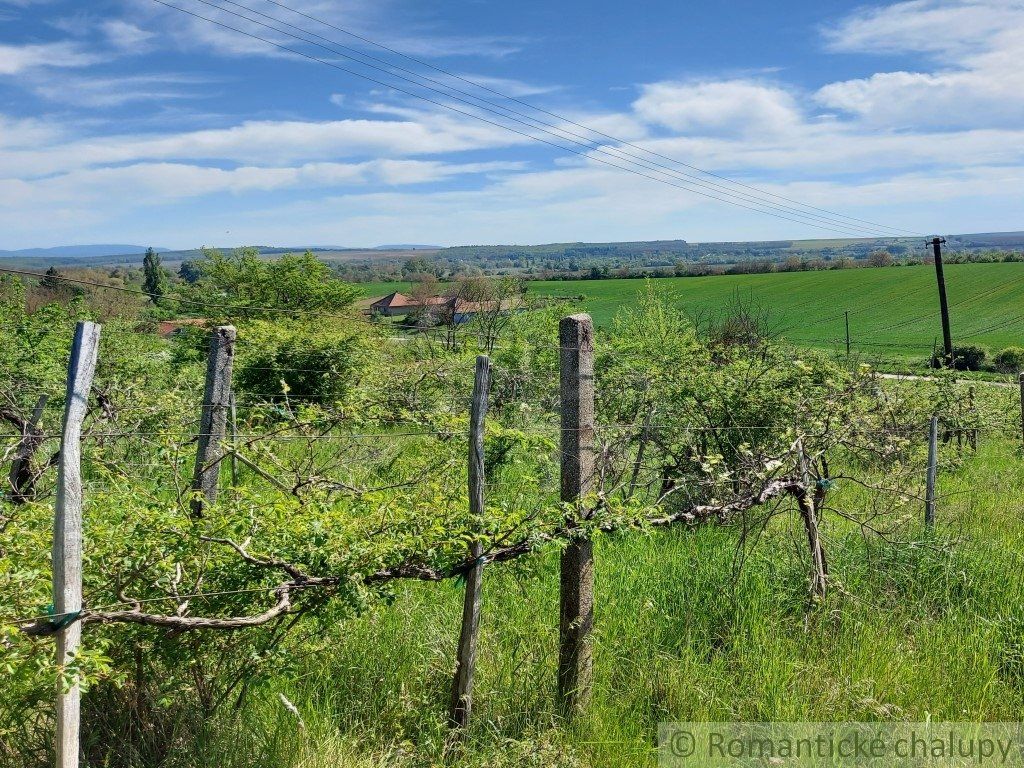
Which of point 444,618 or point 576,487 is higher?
point 576,487

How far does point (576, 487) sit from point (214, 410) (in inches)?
111

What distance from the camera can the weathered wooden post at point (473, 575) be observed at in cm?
395

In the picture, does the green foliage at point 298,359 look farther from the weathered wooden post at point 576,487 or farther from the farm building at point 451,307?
the farm building at point 451,307

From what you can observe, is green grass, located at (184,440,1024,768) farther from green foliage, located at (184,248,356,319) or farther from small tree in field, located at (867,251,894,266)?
small tree in field, located at (867,251,894,266)

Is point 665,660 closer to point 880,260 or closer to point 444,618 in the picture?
point 444,618

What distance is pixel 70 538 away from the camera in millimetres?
2877

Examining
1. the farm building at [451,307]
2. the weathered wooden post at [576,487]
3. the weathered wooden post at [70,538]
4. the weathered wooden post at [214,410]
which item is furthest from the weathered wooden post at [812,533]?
the farm building at [451,307]

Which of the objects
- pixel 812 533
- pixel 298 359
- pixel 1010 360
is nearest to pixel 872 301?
pixel 1010 360

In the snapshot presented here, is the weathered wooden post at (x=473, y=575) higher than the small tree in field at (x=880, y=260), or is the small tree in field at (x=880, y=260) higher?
the small tree in field at (x=880, y=260)

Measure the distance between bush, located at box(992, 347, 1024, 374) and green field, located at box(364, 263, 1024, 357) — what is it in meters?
3.44

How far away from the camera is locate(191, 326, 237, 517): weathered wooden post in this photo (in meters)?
5.54

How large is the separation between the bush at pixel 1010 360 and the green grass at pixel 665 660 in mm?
43146

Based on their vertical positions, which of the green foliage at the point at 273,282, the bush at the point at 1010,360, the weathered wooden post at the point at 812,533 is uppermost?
the green foliage at the point at 273,282

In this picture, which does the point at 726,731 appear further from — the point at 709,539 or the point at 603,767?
the point at 709,539
